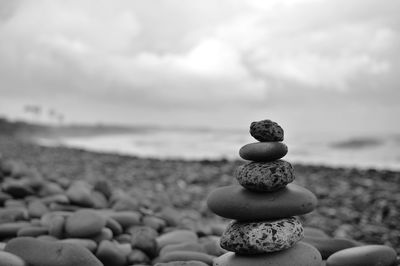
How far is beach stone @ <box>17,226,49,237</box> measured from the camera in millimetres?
3946

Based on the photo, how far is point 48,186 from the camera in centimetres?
562

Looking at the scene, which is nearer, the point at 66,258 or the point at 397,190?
the point at 66,258

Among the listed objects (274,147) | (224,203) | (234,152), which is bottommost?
(224,203)

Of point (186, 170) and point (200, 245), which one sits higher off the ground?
point (186, 170)

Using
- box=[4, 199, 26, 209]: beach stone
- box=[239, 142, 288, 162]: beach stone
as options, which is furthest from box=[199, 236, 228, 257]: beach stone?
box=[4, 199, 26, 209]: beach stone

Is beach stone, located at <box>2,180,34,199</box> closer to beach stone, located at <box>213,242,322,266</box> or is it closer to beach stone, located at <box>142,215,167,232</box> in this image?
beach stone, located at <box>142,215,167,232</box>

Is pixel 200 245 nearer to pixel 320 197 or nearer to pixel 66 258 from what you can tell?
pixel 66 258

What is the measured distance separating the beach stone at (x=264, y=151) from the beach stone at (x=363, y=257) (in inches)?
41.2

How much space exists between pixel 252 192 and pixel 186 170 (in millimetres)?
7738

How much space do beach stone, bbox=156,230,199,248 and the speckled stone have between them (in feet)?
4.15

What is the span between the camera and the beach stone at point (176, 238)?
13.4ft

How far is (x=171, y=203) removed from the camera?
702 centimetres

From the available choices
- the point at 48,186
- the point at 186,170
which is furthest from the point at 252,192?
the point at 186,170

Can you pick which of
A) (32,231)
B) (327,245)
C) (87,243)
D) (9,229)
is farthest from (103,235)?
(327,245)
